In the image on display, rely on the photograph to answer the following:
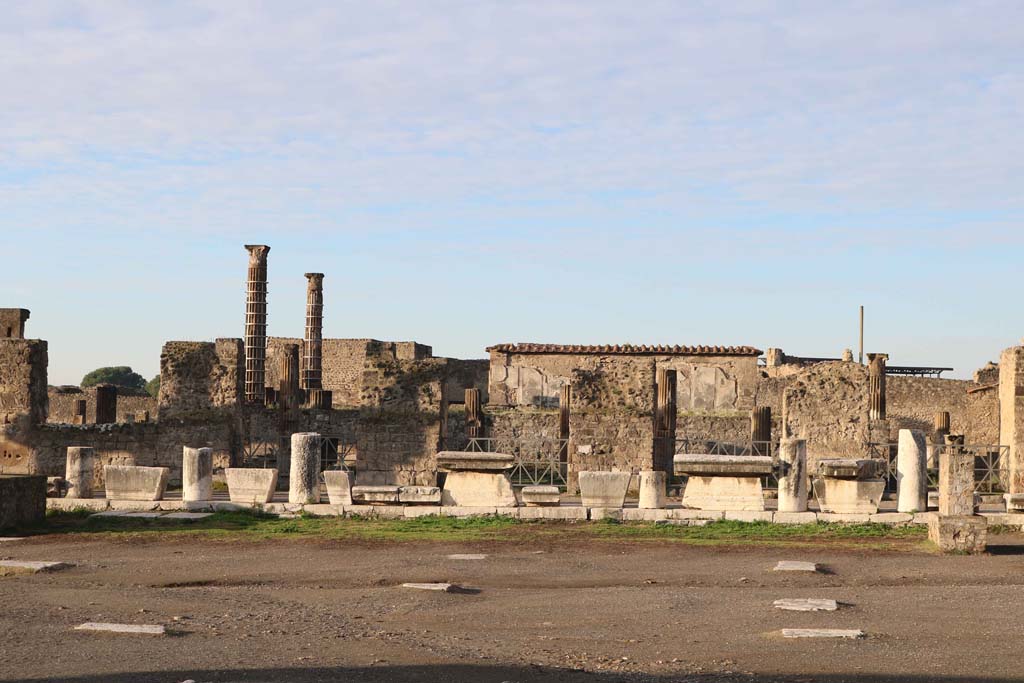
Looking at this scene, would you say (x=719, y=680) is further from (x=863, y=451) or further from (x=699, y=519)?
(x=863, y=451)

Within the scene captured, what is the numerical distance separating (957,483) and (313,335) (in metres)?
27.8

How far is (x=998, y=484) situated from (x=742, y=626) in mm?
15756

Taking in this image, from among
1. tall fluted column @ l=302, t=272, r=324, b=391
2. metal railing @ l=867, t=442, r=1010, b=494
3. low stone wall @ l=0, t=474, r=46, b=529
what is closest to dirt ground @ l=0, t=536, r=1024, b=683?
low stone wall @ l=0, t=474, r=46, b=529

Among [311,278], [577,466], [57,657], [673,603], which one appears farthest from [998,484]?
[311,278]

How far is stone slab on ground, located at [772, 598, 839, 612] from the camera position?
10.9 metres

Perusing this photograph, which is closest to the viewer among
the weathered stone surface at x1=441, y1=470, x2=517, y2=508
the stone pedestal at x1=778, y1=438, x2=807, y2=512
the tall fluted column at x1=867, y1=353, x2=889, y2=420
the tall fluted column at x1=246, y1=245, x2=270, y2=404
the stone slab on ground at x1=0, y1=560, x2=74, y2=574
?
the stone slab on ground at x1=0, y1=560, x2=74, y2=574

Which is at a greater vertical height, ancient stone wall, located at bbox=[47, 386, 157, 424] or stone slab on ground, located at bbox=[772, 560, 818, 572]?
ancient stone wall, located at bbox=[47, 386, 157, 424]

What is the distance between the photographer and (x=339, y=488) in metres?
18.7

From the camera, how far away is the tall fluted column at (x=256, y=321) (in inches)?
1390

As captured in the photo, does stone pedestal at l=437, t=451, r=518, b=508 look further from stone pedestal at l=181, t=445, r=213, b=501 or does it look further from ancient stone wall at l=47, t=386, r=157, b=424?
ancient stone wall at l=47, t=386, r=157, b=424

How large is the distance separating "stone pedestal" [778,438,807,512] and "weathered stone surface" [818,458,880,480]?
33 cm

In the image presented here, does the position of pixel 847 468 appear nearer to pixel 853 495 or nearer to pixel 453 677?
pixel 853 495

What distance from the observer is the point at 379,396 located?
2336 cm

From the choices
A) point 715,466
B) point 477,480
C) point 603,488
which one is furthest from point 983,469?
point 477,480
